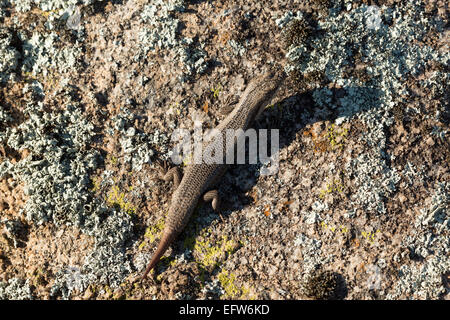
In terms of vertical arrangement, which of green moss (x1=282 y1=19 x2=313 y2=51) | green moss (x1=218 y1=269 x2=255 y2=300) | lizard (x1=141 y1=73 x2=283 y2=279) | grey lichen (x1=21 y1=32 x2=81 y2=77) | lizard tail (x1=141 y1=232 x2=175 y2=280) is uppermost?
grey lichen (x1=21 y1=32 x2=81 y2=77)

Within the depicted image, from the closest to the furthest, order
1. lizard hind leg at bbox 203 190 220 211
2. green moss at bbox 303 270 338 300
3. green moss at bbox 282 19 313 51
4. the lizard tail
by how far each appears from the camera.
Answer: green moss at bbox 303 270 338 300 < the lizard tail < lizard hind leg at bbox 203 190 220 211 < green moss at bbox 282 19 313 51

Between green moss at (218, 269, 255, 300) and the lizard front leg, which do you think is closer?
green moss at (218, 269, 255, 300)

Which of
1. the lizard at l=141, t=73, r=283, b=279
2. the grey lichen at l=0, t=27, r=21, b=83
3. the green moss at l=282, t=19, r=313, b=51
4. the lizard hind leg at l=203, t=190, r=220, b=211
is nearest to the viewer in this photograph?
the lizard at l=141, t=73, r=283, b=279

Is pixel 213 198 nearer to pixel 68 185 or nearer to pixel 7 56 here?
pixel 68 185

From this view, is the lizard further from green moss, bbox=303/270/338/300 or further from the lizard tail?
green moss, bbox=303/270/338/300

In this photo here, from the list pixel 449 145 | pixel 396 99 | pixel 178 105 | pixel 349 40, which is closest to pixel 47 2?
pixel 178 105

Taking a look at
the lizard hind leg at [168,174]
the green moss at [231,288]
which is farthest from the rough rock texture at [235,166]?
the lizard hind leg at [168,174]

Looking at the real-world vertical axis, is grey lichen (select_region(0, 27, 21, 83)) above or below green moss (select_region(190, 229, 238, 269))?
above

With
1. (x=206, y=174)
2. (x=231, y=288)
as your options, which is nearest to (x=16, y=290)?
(x=231, y=288)

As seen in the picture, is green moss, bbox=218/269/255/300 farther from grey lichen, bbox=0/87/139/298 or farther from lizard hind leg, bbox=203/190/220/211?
grey lichen, bbox=0/87/139/298

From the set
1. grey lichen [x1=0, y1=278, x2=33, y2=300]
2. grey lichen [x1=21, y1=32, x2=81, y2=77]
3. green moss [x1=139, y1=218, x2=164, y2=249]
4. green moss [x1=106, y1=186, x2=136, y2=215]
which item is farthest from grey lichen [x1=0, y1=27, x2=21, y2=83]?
green moss [x1=139, y1=218, x2=164, y2=249]
